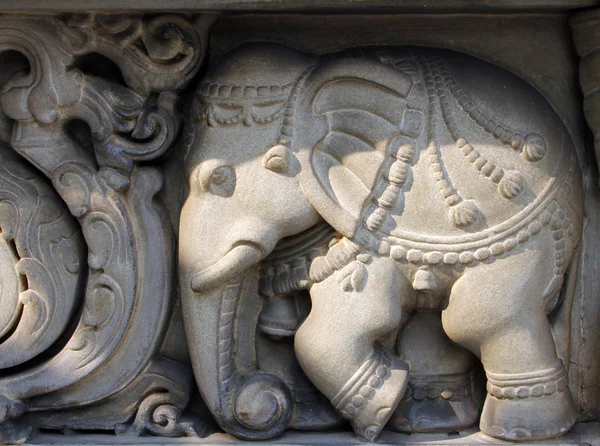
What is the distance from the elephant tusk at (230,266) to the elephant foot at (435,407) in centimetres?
54

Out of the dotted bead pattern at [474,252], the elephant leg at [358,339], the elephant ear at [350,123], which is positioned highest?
the elephant ear at [350,123]

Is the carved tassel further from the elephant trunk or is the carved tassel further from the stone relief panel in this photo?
the elephant trunk

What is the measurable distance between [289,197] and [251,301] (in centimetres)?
32

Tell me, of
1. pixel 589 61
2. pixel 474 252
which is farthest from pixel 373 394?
pixel 589 61

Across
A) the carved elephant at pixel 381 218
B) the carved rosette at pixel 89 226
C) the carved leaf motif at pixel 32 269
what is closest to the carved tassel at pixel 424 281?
the carved elephant at pixel 381 218

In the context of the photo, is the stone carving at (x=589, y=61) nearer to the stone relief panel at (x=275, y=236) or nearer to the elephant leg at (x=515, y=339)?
the stone relief panel at (x=275, y=236)

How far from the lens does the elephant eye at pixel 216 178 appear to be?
2.52 metres

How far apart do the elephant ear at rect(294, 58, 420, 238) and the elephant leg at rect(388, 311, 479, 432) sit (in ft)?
1.19

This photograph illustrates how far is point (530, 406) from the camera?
2527 millimetres

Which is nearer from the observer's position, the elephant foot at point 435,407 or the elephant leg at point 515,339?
the elephant leg at point 515,339

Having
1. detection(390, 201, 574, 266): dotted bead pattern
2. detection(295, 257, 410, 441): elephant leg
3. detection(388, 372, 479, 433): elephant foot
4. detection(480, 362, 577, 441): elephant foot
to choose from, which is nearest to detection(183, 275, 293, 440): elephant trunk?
detection(295, 257, 410, 441): elephant leg

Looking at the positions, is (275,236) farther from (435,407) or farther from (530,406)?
(530,406)

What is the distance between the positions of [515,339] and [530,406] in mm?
182

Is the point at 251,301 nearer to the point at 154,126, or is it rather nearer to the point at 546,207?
the point at 154,126
